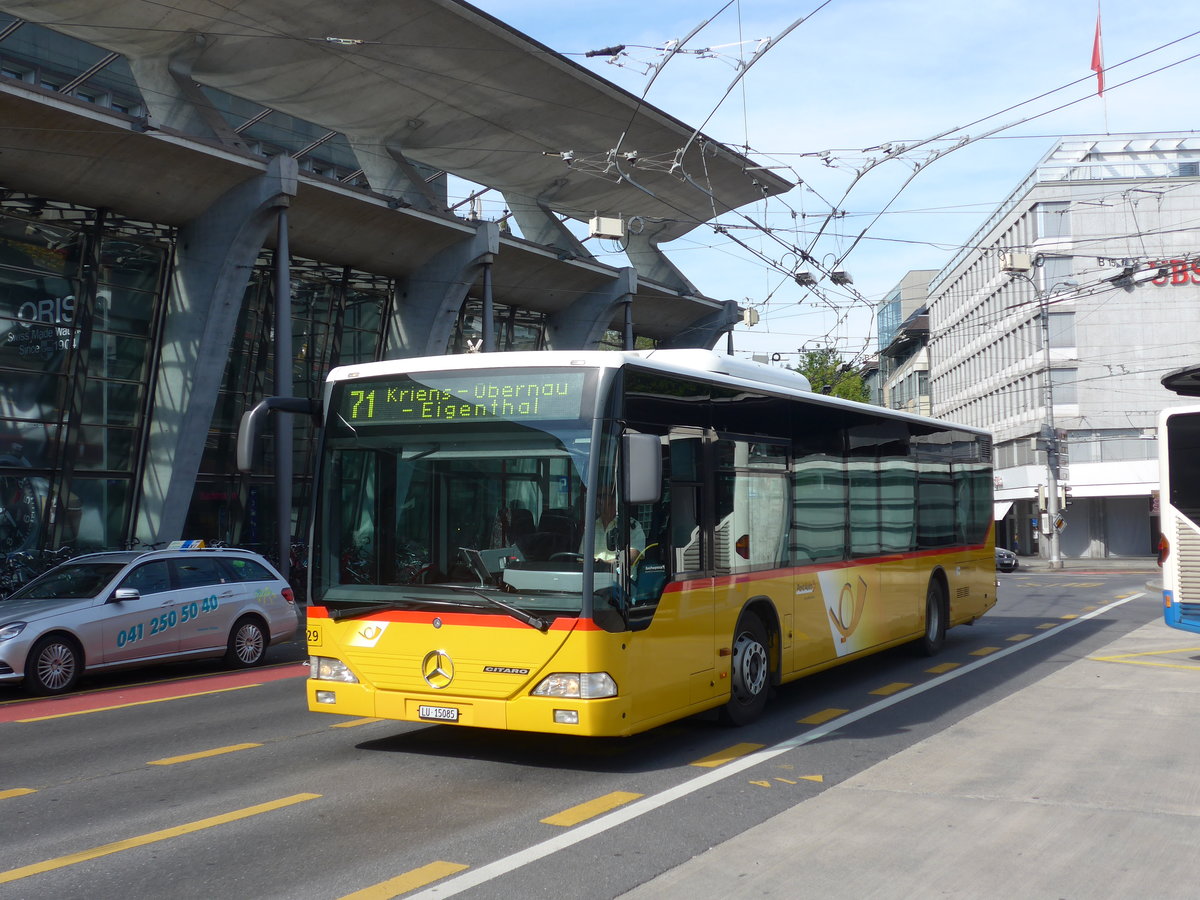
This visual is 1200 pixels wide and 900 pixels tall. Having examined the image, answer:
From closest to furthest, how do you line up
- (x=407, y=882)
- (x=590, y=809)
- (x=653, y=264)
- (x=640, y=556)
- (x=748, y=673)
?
(x=407, y=882)
(x=590, y=809)
(x=640, y=556)
(x=748, y=673)
(x=653, y=264)

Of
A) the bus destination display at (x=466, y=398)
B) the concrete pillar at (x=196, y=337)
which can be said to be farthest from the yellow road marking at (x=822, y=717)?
the concrete pillar at (x=196, y=337)

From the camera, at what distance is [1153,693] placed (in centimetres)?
1173

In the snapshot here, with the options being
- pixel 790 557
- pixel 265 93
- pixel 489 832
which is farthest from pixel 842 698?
pixel 265 93

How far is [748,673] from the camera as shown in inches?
389

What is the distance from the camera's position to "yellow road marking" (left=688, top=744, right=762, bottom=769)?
8.48 m

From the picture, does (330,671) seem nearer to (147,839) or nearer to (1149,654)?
(147,839)

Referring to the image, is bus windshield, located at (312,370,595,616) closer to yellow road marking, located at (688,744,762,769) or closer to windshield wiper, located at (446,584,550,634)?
windshield wiper, located at (446,584,550,634)

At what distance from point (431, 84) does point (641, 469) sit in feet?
76.7

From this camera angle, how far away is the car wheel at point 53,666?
12617 millimetres

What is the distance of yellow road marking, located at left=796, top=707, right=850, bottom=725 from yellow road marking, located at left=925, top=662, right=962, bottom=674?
3.08m

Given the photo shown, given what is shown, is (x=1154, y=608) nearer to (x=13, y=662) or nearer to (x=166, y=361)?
(x=13, y=662)

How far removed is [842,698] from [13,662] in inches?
325

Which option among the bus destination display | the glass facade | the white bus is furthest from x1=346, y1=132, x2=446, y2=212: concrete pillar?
the bus destination display

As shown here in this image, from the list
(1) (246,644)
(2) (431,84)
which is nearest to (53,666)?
(1) (246,644)
